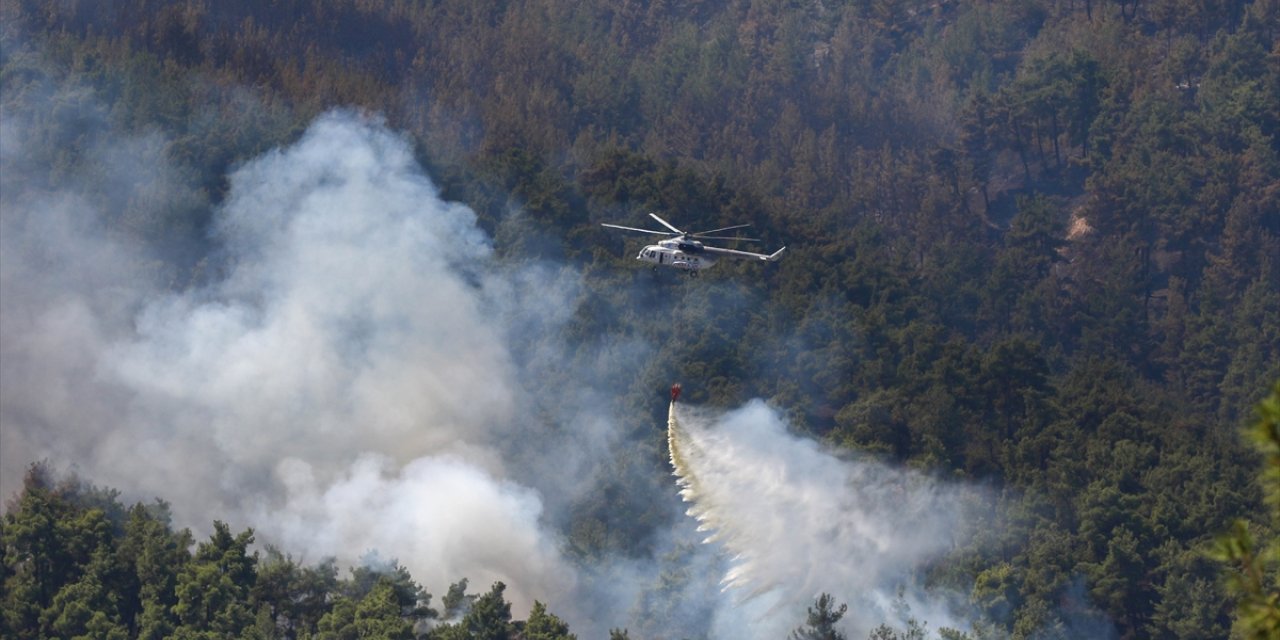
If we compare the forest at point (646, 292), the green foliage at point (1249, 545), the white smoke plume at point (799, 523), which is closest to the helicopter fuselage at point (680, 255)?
the white smoke plume at point (799, 523)

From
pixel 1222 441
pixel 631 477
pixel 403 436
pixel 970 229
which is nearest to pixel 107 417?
pixel 403 436

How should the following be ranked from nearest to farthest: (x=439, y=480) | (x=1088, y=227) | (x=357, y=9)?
(x=439, y=480) → (x=1088, y=227) → (x=357, y=9)

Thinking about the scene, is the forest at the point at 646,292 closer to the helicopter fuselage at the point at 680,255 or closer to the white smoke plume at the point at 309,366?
the white smoke plume at the point at 309,366

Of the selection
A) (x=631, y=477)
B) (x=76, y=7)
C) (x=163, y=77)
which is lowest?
(x=631, y=477)

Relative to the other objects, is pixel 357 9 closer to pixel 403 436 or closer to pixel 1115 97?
pixel 1115 97

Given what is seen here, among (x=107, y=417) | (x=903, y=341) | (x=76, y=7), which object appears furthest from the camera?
(x=76, y=7)

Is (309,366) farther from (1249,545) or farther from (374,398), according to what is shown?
(1249,545)
